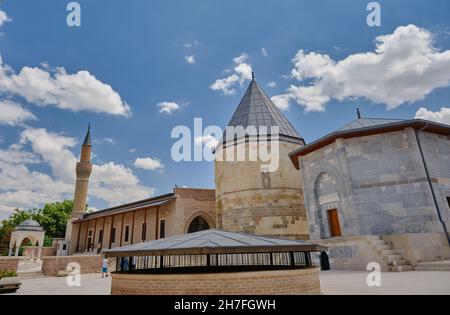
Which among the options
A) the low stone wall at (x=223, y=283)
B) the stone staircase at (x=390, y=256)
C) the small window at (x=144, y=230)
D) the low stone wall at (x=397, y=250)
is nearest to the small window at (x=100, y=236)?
the small window at (x=144, y=230)

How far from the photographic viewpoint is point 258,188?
1720 centimetres

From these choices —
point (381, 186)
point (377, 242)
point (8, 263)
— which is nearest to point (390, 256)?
point (377, 242)

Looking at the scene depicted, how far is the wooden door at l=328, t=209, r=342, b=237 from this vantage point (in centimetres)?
1256

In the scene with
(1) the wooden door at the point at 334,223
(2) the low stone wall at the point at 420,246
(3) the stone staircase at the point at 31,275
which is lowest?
(3) the stone staircase at the point at 31,275

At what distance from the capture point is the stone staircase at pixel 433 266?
A: 813 centimetres

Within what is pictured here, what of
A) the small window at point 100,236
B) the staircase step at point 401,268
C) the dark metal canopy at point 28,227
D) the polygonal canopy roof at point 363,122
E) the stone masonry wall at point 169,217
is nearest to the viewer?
the staircase step at point 401,268

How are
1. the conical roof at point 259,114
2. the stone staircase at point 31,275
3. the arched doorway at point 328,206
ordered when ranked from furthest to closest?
the conical roof at point 259,114 → the stone staircase at point 31,275 → the arched doorway at point 328,206

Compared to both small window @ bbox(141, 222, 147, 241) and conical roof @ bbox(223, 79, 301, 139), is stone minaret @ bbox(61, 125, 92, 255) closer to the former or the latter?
small window @ bbox(141, 222, 147, 241)

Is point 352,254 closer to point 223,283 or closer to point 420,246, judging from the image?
point 420,246

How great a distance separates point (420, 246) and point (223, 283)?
317 inches

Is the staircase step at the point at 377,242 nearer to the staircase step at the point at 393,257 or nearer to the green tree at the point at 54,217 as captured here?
the staircase step at the point at 393,257

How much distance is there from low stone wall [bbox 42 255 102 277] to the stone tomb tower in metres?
8.02

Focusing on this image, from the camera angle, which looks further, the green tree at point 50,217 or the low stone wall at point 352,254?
the green tree at point 50,217

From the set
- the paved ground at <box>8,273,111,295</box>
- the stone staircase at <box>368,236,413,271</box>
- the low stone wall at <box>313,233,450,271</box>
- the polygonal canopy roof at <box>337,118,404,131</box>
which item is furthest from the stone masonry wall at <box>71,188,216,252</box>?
the stone staircase at <box>368,236,413,271</box>
